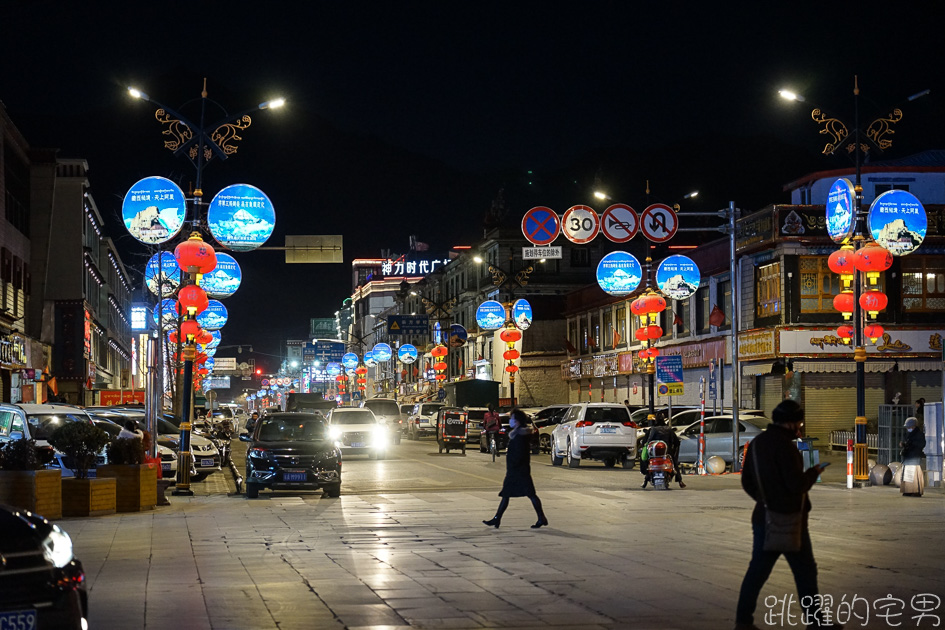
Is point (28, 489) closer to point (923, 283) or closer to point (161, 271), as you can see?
point (161, 271)

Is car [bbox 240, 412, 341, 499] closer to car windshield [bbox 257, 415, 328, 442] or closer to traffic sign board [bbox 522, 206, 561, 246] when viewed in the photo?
car windshield [bbox 257, 415, 328, 442]

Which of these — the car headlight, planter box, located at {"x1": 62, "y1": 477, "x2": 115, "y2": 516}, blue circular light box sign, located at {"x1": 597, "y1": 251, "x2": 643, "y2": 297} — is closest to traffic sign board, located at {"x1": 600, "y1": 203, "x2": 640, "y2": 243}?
blue circular light box sign, located at {"x1": 597, "y1": 251, "x2": 643, "y2": 297}

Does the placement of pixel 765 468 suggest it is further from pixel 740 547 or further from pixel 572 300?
pixel 572 300

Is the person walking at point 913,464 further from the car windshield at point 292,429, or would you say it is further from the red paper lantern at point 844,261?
the car windshield at point 292,429

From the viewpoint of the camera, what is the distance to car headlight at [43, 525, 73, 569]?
7.45m

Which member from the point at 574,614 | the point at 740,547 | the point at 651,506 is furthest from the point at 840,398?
the point at 574,614

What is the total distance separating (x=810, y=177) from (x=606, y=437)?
2113 cm

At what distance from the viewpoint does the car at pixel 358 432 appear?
3900 cm

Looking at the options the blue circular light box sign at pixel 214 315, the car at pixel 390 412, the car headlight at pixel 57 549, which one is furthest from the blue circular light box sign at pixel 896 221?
the car at pixel 390 412

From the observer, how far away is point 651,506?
21406mm

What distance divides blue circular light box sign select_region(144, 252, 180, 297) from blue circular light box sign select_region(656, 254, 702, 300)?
16.3 metres

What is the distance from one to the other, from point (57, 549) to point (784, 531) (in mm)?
5095

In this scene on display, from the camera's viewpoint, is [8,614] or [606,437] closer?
[8,614]

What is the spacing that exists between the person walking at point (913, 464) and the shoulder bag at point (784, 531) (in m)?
16.3
